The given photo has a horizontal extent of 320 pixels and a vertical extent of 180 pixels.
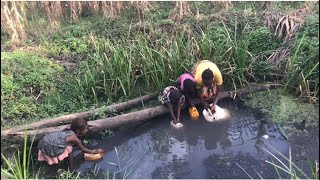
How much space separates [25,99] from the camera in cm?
643

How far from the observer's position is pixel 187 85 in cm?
609

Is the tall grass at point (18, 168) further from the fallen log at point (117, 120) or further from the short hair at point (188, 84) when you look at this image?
the short hair at point (188, 84)

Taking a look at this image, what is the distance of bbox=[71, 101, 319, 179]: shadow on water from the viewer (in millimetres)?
5336

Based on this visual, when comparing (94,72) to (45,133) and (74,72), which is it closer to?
(74,72)

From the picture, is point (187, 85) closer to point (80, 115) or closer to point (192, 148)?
point (192, 148)

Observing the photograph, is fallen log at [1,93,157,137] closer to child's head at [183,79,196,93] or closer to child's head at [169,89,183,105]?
child's head at [169,89,183,105]

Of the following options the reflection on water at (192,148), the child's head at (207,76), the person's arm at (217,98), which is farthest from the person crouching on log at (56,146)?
Result: the person's arm at (217,98)

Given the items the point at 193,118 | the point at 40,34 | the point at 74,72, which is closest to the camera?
the point at 193,118

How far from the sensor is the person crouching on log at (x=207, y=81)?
5922mm

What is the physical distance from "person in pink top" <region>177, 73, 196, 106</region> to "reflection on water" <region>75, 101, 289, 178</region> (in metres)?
0.35

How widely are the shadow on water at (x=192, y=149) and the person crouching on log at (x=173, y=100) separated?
172 mm

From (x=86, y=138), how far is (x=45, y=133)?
608mm

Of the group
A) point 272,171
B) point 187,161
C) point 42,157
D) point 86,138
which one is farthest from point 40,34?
point 272,171

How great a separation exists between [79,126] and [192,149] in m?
1.50
